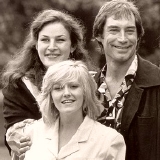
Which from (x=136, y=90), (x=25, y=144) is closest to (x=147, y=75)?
(x=136, y=90)

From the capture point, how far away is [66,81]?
3.36m

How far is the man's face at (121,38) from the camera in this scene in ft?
12.8

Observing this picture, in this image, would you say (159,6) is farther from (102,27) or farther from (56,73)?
(56,73)

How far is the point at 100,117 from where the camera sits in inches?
154

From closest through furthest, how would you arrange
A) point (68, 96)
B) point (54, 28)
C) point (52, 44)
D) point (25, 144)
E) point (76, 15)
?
1. point (68, 96)
2. point (25, 144)
3. point (52, 44)
4. point (54, 28)
5. point (76, 15)

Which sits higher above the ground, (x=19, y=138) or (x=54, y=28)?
(x=54, y=28)

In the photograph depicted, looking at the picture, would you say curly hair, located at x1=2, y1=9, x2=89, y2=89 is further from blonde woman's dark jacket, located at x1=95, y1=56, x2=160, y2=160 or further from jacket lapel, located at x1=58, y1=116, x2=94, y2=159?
jacket lapel, located at x1=58, y1=116, x2=94, y2=159

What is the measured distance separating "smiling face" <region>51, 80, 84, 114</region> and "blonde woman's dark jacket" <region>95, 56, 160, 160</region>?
1.83 ft

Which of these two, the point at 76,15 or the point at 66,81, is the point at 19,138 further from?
the point at 76,15

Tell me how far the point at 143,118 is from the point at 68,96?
73 centimetres

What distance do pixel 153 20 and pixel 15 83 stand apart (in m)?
2.77

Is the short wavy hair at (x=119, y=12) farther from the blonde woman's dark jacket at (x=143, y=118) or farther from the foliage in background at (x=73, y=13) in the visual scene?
the foliage in background at (x=73, y=13)

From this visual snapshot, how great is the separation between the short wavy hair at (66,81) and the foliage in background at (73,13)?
258cm

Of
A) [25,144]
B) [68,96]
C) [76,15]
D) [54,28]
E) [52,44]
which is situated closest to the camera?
[68,96]
